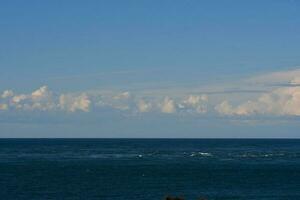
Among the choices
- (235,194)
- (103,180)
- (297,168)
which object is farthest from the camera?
(297,168)

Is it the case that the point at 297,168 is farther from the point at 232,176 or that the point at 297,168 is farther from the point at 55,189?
the point at 55,189

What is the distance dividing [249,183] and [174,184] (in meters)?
11.6

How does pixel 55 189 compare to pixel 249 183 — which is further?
pixel 249 183

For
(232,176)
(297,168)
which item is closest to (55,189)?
(232,176)

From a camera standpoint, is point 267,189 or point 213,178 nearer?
point 267,189

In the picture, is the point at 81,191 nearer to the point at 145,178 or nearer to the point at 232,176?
the point at 145,178

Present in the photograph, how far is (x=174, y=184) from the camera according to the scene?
319ft

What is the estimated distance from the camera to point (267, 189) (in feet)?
301

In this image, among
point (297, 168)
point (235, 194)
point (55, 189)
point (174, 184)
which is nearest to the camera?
point (235, 194)

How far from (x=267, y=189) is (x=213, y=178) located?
16261 millimetres

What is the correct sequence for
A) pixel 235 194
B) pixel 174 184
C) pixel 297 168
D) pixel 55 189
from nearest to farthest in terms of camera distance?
1. pixel 235 194
2. pixel 55 189
3. pixel 174 184
4. pixel 297 168

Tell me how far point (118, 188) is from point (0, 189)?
53.7ft

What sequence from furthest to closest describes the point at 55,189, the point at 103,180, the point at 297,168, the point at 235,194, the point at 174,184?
the point at 297,168 < the point at 103,180 < the point at 174,184 < the point at 55,189 < the point at 235,194

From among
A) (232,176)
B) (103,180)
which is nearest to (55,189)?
(103,180)
